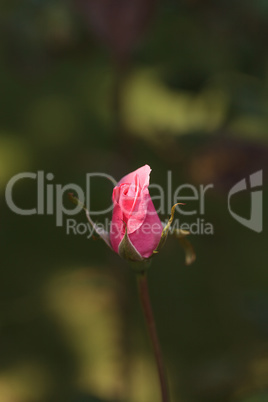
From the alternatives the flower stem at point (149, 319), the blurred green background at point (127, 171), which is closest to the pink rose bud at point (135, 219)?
the flower stem at point (149, 319)

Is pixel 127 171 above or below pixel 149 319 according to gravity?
above

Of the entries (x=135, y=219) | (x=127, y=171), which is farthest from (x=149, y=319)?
(x=127, y=171)

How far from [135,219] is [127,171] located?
1.21 ft

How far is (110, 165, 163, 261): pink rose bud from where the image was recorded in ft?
1.23

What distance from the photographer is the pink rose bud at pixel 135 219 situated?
37 cm

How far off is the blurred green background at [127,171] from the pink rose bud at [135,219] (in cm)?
18

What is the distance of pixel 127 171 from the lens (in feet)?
2.47

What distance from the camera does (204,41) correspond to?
2.88ft

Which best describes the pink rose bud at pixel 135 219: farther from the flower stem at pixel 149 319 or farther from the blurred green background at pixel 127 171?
the blurred green background at pixel 127 171

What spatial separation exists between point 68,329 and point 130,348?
21 centimetres

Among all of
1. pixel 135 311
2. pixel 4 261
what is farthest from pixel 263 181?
pixel 4 261

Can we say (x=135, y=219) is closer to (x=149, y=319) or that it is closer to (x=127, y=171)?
(x=149, y=319)

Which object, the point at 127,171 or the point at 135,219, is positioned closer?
the point at 135,219

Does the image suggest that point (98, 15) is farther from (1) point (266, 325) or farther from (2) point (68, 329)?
(2) point (68, 329)
